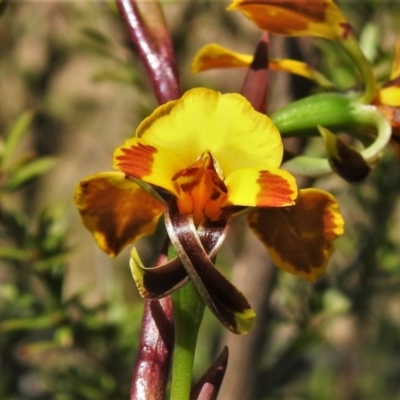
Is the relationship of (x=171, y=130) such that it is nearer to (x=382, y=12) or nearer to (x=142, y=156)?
(x=142, y=156)

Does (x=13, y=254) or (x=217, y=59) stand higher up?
(x=217, y=59)

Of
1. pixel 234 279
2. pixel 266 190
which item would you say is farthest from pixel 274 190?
pixel 234 279

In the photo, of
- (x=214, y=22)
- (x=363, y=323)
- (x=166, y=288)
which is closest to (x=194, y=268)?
(x=166, y=288)

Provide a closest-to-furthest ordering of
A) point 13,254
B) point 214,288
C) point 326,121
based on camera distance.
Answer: point 214,288, point 326,121, point 13,254

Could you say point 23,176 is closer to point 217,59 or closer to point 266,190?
point 217,59

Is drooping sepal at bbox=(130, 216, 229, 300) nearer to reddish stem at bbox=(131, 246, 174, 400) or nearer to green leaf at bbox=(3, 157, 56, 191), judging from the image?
reddish stem at bbox=(131, 246, 174, 400)

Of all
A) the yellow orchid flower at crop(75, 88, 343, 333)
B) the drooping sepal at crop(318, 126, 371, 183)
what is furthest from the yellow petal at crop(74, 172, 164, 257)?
the drooping sepal at crop(318, 126, 371, 183)

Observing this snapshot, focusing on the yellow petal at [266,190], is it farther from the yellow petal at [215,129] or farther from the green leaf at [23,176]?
the green leaf at [23,176]

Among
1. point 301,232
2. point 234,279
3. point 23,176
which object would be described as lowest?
point 234,279
